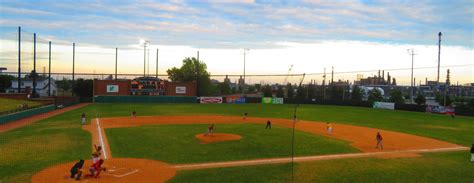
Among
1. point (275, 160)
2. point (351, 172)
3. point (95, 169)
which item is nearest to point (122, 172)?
point (95, 169)

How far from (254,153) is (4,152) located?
1601 centimetres

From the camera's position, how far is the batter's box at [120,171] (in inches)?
696

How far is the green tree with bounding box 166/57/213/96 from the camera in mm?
113500

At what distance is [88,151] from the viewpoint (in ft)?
76.2

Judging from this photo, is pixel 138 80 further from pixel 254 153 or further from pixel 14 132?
pixel 254 153

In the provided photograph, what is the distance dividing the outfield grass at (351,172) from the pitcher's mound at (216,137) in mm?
8952

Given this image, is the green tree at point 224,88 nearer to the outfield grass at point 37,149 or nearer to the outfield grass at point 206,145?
the outfield grass at point 206,145

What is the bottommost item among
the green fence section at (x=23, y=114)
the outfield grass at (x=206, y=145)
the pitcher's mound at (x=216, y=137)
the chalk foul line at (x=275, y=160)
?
the chalk foul line at (x=275, y=160)

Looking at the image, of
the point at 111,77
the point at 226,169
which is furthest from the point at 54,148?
the point at 111,77

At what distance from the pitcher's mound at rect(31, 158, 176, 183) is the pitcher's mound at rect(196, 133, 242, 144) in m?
8.04

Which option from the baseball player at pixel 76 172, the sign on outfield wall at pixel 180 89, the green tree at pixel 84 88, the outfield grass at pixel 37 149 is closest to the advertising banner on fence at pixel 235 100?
the sign on outfield wall at pixel 180 89

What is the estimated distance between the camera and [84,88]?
94062mm

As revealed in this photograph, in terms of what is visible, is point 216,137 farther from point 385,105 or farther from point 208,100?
point 385,105

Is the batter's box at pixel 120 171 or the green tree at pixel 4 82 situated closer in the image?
the batter's box at pixel 120 171
